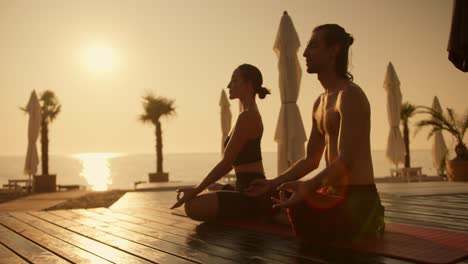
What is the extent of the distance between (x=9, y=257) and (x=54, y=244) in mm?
455

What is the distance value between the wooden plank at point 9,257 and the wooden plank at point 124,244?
0.63 m

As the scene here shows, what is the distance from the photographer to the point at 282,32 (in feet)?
33.9

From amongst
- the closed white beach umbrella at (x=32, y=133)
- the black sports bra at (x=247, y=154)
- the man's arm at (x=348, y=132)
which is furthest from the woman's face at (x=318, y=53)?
the closed white beach umbrella at (x=32, y=133)

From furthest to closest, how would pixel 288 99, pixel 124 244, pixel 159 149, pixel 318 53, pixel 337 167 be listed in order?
pixel 159 149 < pixel 288 99 < pixel 124 244 < pixel 318 53 < pixel 337 167

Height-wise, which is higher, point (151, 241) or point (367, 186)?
point (367, 186)

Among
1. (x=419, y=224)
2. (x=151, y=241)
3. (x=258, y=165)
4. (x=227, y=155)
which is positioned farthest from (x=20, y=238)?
(x=419, y=224)

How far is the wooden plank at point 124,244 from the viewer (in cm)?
278

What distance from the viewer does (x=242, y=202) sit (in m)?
4.25

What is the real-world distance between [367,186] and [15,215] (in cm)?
458

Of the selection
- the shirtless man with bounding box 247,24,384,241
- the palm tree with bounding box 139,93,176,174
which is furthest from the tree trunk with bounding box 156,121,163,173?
the shirtless man with bounding box 247,24,384,241

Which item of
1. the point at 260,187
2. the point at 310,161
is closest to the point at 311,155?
the point at 310,161

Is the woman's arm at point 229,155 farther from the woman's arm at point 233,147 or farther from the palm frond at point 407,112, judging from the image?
the palm frond at point 407,112

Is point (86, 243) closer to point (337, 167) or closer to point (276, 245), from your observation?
point (276, 245)

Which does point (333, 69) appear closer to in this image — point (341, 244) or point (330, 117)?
point (330, 117)
